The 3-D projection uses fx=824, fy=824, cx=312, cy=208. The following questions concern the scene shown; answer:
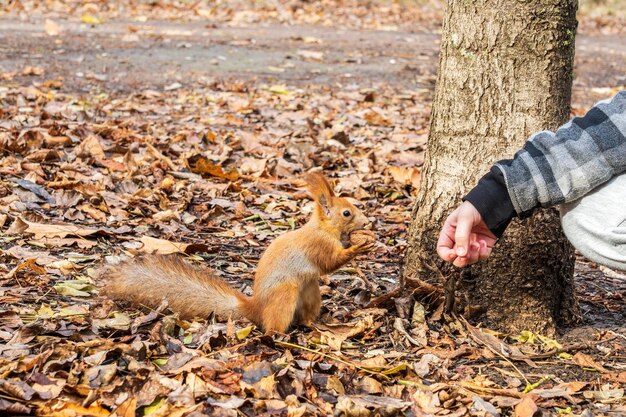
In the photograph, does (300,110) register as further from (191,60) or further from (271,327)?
(271,327)

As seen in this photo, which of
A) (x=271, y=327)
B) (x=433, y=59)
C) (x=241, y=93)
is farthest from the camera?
(x=433, y=59)

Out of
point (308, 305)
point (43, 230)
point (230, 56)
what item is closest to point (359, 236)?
point (308, 305)

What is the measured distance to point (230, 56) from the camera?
33.4 feet

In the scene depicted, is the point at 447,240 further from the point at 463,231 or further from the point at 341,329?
the point at 341,329

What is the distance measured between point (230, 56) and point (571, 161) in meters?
8.03

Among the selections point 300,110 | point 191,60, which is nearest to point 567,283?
point 300,110

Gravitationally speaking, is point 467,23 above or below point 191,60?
above

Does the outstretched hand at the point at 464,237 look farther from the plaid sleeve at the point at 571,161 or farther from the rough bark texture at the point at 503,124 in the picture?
the rough bark texture at the point at 503,124

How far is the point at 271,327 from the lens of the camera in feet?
10.7

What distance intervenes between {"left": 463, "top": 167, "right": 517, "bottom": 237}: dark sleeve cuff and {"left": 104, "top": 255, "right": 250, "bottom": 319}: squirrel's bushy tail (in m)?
1.16

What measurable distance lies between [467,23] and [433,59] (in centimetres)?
757

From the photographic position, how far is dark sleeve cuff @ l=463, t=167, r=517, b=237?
8.63 ft

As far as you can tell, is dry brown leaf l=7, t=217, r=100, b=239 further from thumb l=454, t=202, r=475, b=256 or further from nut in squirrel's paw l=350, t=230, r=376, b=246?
thumb l=454, t=202, r=475, b=256

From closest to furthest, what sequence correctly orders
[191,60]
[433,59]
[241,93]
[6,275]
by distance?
[6,275] → [241,93] → [191,60] → [433,59]
